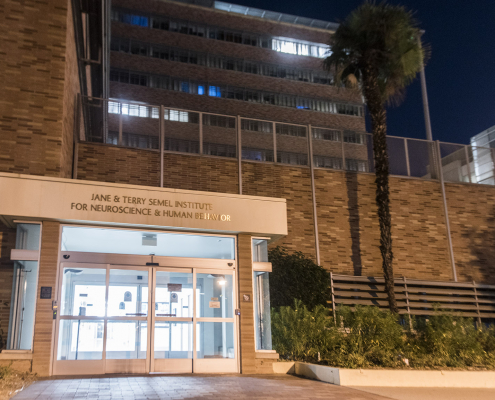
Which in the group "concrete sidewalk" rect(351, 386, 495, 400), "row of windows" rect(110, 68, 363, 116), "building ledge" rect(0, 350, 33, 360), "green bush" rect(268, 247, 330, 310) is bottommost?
"concrete sidewalk" rect(351, 386, 495, 400)

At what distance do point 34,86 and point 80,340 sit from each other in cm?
636

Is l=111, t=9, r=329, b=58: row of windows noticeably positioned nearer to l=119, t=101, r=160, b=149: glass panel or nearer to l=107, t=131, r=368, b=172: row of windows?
l=107, t=131, r=368, b=172: row of windows

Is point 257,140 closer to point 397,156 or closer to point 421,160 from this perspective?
point 397,156

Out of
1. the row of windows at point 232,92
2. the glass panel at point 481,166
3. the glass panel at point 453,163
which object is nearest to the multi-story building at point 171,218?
the glass panel at point 453,163

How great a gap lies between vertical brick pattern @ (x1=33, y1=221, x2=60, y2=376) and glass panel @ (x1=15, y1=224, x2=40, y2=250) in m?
0.20

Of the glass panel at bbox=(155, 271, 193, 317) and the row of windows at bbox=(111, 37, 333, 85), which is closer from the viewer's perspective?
the glass panel at bbox=(155, 271, 193, 317)

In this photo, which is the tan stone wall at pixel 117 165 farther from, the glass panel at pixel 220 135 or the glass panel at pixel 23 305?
the glass panel at pixel 23 305

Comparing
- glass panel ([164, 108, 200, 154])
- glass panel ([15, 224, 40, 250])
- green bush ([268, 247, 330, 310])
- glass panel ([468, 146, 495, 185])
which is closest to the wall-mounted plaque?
glass panel ([15, 224, 40, 250])

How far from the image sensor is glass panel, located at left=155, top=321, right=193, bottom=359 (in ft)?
36.6

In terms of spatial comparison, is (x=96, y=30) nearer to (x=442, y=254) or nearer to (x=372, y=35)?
(x=372, y=35)

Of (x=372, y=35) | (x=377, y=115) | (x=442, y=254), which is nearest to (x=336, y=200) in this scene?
(x=377, y=115)

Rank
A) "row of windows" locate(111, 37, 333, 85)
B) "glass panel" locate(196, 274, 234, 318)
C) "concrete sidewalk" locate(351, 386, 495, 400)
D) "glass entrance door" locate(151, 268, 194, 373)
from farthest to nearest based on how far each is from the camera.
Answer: "row of windows" locate(111, 37, 333, 85)
"glass panel" locate(196, 274, 234, 318)
"glass entrance door" locate(151, 268, 194, 373)
"concrete sidewalk" locate(351, 386, 495, 400)

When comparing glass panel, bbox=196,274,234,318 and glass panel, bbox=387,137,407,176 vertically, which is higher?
glass panel, bbox=387,137,407,176

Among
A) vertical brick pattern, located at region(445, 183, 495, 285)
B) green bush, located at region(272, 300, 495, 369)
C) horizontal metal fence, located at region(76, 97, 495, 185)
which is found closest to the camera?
green bush, located at region(272, 300, 495, 369)
